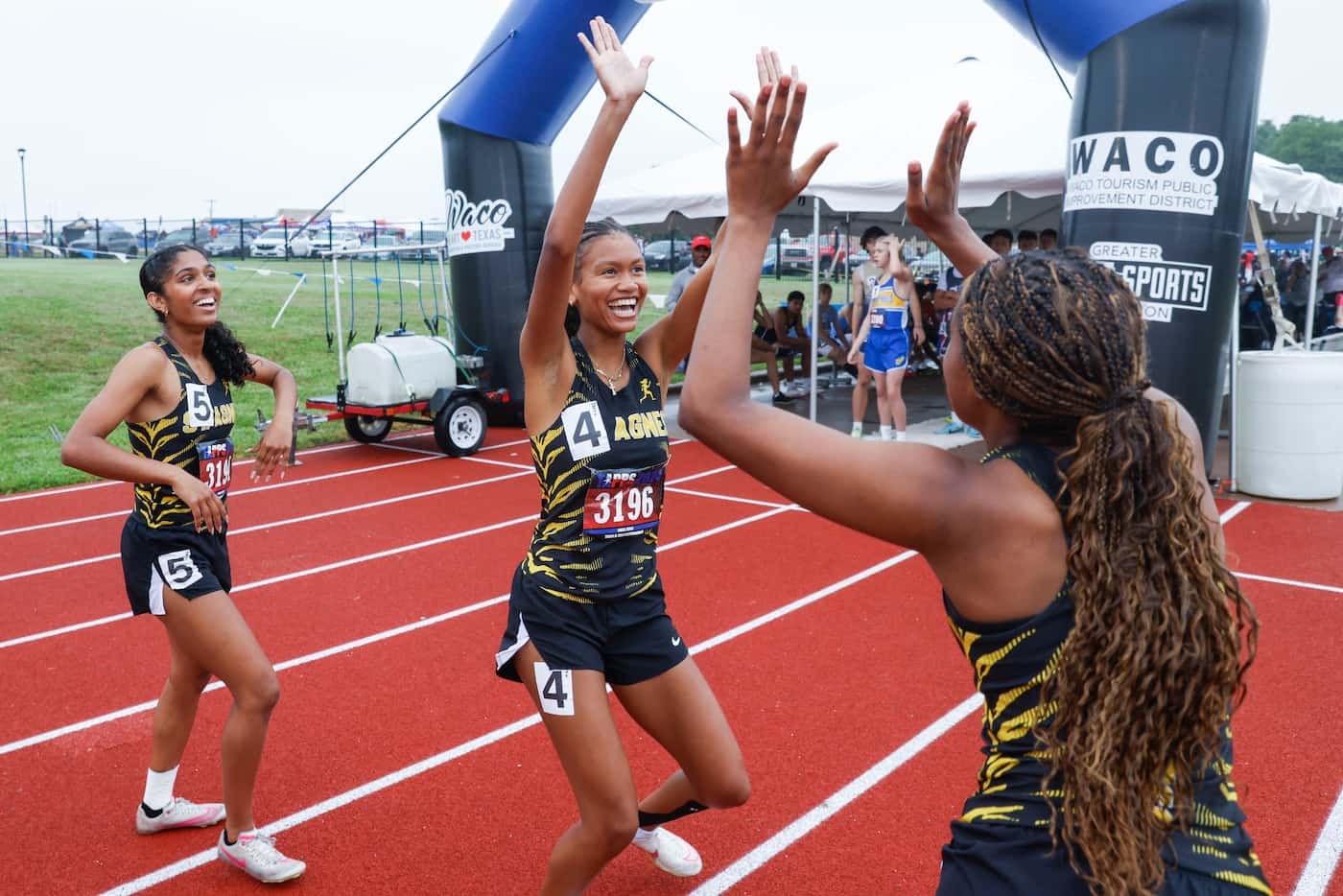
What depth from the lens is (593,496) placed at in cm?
274

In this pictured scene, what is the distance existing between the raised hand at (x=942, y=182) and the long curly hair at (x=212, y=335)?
2.39 m

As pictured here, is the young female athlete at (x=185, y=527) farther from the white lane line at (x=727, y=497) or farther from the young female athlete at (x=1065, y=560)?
the white lane line at (x=727, y=497)

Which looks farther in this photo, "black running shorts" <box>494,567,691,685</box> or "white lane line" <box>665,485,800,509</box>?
"white lane line" <box>665,485,800,509</box>

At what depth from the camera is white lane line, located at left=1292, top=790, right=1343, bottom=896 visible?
3238mm

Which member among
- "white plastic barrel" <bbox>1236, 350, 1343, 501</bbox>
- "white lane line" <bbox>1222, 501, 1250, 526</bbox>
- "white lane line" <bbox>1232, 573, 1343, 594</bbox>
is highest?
"white plastic barrel" <bbox>1236, 350, 1343, 501</bbox>

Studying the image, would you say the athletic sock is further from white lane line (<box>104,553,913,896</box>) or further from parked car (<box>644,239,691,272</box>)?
parked car (<box>644,239,691,272</box>)

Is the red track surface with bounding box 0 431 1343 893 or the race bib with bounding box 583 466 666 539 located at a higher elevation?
the race bib with bounding box 583 466 666 539

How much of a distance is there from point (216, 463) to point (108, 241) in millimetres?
41713

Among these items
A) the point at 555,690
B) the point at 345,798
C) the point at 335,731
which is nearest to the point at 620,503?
the point at 555,690

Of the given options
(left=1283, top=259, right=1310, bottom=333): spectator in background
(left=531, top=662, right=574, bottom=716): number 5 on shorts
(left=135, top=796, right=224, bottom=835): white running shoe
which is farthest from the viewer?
(left=1283, top=259, right=1310, bottom=333): spectator in background

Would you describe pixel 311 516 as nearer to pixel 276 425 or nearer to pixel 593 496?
pixel 276 425

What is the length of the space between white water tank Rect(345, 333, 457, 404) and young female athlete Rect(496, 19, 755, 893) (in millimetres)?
7358

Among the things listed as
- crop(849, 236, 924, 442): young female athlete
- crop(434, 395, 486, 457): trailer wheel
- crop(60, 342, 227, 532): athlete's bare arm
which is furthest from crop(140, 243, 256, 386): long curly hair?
A: crop(849, 236, 924, 442): young female athlete

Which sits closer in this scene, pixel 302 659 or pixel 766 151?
pixel 766 151
